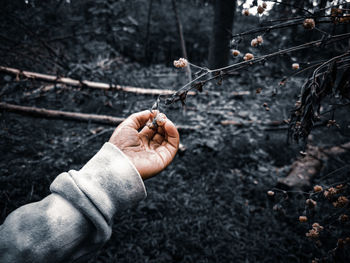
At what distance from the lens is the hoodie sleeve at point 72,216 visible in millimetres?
952

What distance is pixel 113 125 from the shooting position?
10.9ft

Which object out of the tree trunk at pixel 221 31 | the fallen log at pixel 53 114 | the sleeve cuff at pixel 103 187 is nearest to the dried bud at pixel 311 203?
the sleeve cuff at pixel 103 187

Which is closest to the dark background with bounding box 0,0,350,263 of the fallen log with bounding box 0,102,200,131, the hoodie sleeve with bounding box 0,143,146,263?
the fallen log with bounding box 0,102,200,131

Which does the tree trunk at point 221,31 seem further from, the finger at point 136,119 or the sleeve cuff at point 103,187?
the sleeve cuff at point 103,187

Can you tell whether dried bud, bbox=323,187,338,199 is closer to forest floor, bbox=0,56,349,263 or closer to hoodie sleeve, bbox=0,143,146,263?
forest floor, bbox=0,56,349,263

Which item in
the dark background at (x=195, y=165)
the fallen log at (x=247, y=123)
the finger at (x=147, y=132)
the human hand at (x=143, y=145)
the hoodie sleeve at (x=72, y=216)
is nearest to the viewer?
the hoodie sleeve at (x=72, y=216)

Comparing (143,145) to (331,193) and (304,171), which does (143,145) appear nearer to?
(331,193)

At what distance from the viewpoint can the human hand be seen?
55.2 inches

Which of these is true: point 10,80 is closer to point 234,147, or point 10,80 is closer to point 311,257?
point 234,147

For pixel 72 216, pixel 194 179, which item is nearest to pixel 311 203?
pixel 72 216

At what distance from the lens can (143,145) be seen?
5.09 ft

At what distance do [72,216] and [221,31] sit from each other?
6211mm

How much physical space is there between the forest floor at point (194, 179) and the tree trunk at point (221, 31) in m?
1.96

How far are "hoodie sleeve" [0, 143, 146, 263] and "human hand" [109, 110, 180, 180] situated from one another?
0.68 feet
